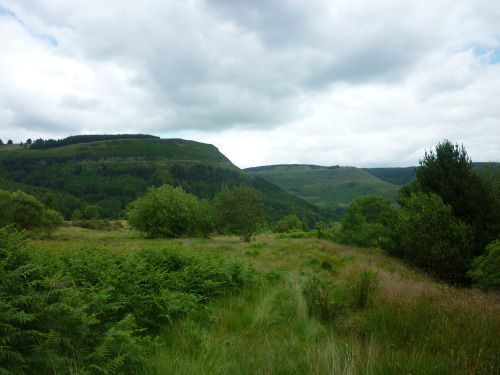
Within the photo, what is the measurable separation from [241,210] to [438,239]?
2524cm

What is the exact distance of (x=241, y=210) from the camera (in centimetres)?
3688

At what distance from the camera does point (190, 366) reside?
3.09m

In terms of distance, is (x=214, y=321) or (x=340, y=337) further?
(x=214, y=321)

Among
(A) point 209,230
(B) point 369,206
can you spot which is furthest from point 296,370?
(B) point 369,206

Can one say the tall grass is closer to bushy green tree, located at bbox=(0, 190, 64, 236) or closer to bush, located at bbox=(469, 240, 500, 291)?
bush, located at bbox=(469, 240, 500, 291)

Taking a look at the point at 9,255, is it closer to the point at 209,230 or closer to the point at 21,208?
the point at 209,230

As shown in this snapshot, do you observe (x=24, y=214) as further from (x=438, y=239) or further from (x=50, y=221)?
(x=438, y=239)

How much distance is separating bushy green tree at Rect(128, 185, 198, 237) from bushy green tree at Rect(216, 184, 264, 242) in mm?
5491

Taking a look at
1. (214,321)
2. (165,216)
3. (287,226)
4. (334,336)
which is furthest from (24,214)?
(287,226)

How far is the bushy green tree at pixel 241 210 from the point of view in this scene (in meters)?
36.8

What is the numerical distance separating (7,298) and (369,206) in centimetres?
6112

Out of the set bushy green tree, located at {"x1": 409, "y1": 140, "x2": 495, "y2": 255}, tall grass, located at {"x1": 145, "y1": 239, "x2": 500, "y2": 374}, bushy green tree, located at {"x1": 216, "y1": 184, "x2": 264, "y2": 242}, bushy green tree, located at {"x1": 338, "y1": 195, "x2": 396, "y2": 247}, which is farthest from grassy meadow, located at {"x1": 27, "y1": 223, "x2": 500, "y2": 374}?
bushy green tree, located at {"x1": 216, "y1": 184, "x2": 264, "y2": 242}

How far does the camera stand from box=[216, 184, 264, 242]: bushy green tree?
36844mm

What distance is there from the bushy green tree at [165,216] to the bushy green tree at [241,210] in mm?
5491
